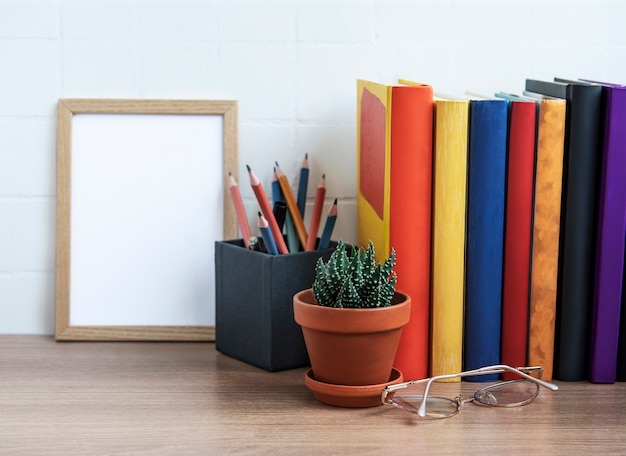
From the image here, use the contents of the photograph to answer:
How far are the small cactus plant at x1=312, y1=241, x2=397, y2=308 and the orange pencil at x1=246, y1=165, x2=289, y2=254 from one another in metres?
0.15

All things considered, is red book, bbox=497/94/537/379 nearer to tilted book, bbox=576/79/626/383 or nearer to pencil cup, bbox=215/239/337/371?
tilted book, bbox=576/79/626/383

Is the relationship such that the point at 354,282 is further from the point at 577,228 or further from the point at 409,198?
the point at 577,228

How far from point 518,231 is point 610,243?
9cm

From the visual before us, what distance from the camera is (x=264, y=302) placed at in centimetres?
90

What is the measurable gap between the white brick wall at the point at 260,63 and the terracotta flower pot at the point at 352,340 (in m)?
0.31

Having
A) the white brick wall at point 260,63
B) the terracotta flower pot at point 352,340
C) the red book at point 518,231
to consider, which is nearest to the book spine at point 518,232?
the red book at point 518,231

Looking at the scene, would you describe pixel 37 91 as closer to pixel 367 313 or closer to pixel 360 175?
pixel 360 175

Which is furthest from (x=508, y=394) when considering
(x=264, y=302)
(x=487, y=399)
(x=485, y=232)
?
(x=264, y=302)

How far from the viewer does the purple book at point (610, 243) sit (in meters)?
0.83

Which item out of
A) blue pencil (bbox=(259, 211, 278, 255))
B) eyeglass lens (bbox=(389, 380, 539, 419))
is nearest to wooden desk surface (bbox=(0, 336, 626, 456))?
eyeglass lens (bbox=(389, 380, 539, 419))

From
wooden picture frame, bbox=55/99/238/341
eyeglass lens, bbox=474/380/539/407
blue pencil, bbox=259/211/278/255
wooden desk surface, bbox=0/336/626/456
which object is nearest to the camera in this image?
wooden desk surface, bbox=0/336/626/456

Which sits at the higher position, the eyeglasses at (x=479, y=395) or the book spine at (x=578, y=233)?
the book spine at (x=578, y=233)

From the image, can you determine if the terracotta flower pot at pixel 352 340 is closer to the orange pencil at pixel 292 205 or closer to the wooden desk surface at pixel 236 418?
the wooden desk surface at pixel 236 418

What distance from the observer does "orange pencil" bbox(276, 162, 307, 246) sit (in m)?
1.00
